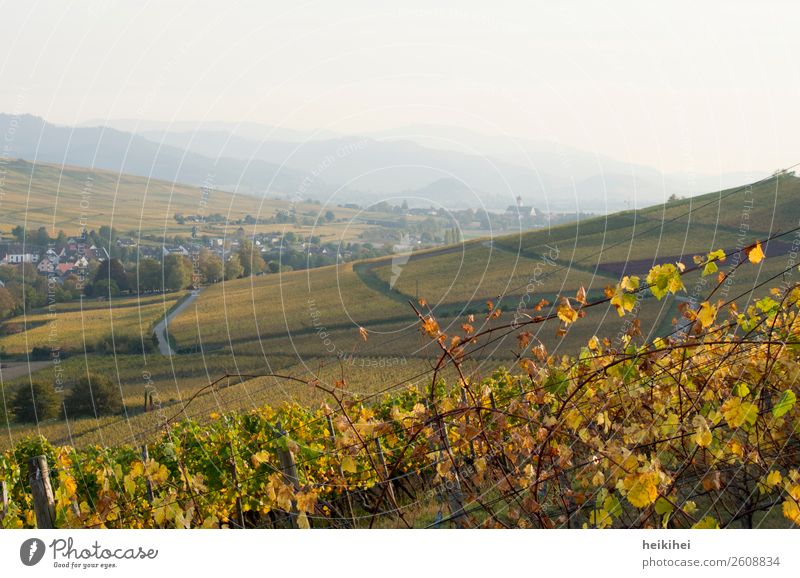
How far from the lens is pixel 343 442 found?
13.3 ft

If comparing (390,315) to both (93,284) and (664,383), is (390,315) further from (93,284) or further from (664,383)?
(664,383)

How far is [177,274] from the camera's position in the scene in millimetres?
20375

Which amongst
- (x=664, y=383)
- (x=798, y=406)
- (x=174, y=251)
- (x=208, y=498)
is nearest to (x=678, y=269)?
(x=664, y=383)

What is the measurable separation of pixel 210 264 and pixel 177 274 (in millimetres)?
4225

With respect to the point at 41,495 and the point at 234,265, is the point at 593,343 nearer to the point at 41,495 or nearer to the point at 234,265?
the point at 41,495

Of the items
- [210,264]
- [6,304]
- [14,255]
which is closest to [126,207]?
[210,264]

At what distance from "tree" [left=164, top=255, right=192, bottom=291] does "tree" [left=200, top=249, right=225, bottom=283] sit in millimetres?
620

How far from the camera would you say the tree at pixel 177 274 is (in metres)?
20.1

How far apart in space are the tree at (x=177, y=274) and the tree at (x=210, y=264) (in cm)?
62

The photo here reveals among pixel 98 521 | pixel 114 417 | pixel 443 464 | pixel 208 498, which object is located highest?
pixel 443 464

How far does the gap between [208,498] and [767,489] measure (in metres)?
3.97

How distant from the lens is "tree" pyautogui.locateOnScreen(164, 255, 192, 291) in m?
20.1

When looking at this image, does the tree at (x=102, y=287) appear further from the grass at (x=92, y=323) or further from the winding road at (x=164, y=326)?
the winding road at (x=164, y=326)

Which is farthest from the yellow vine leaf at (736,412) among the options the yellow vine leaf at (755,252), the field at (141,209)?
the field at (141,209)
